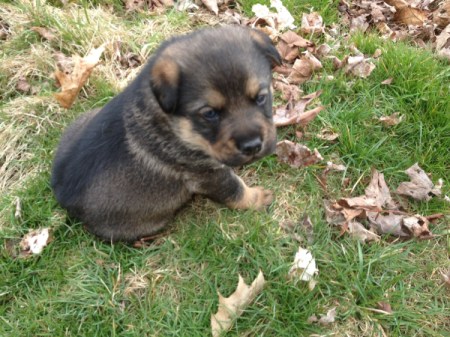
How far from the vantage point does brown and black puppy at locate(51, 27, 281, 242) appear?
8.68 feet

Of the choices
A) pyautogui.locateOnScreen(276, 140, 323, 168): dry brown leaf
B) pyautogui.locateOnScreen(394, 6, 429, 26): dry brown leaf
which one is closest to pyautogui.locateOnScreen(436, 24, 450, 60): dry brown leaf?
pyautogui.locateOnScreen(394, 6, 429, 26): dry brown leaf

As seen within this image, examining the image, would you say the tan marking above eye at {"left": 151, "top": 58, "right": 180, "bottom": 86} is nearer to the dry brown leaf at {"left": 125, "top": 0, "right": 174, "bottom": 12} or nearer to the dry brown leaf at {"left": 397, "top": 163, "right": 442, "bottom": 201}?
the dry brown leaf at {"left": 397, "top": 163, "right": 442, "bottom": 201}

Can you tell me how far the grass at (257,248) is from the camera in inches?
118

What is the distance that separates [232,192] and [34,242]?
1529mm

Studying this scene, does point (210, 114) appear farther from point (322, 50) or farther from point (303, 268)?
point (322, 50)

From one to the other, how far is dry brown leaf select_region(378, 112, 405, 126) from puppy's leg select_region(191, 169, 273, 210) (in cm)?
120

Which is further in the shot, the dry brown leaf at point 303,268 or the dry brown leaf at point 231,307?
the dry brown leaf at point 303,268

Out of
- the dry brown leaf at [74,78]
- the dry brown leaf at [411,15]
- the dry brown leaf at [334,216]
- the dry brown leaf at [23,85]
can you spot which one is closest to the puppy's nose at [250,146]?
the dry brown leaf at [334,216]

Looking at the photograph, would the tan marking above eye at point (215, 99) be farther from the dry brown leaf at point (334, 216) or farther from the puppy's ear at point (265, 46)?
the dry brown leaf at point (334, 216)

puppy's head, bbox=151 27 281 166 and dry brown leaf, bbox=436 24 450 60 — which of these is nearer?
puppy's head, bbox=151 27 281 166

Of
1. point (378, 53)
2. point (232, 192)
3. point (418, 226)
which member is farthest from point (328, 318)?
point (378, 53)

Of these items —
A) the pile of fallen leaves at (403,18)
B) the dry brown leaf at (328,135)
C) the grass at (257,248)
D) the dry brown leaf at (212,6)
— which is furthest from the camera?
the dry brown leaf at (212,6)

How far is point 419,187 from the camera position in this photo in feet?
11.5

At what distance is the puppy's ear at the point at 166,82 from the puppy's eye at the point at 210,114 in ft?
0.62
